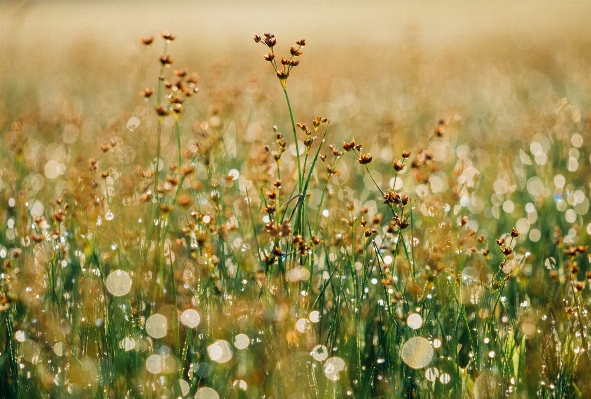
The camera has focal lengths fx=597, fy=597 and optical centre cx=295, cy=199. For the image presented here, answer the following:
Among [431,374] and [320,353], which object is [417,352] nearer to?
[431,374]

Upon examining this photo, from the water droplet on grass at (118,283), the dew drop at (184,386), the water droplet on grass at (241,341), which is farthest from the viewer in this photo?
the water droplet on grass at (118,283)

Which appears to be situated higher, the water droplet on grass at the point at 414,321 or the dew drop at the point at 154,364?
the water droplet on grass at the point at 414,321

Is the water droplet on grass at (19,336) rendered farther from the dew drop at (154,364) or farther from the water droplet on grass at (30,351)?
the dew drop at (154,364)

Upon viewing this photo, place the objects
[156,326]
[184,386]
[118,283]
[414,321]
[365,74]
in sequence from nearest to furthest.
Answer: [184,386]
[414,321]
[156,326]
[118,283]
[365,74]

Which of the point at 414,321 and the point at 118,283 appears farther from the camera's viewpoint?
the point at 118,283

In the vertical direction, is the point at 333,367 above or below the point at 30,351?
above

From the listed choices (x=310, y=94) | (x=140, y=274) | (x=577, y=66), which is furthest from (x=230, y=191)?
(x=577, y=66)

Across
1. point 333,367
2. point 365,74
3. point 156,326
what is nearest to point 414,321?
point 333,367

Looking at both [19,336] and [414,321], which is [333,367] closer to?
[414,321]

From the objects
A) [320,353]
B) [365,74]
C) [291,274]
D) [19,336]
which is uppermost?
[291,274]

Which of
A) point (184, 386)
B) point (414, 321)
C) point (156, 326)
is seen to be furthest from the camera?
point (156, 326)

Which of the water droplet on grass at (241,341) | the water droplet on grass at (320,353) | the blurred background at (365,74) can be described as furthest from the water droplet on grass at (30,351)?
the blurred background at (365,74)

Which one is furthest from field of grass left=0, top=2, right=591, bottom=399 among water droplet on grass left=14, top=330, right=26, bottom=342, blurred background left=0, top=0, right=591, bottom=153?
blurred background left=0, top=0, right=591, bottom=153

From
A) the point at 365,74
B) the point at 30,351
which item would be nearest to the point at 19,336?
the point at 30,351
